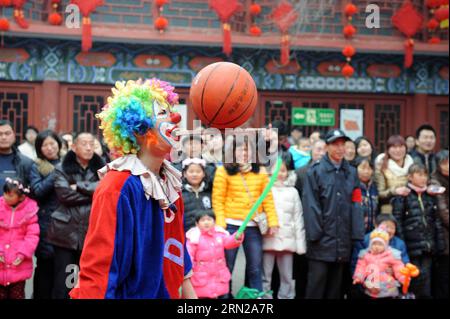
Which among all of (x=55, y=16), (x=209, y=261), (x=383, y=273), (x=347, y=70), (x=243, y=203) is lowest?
(x=383, y=273)

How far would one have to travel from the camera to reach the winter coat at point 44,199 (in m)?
5.63

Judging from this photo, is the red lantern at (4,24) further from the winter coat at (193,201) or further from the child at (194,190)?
the winter coat at (193,201)

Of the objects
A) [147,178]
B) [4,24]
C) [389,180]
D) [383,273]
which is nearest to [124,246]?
[147,178]

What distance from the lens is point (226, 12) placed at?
376 inches

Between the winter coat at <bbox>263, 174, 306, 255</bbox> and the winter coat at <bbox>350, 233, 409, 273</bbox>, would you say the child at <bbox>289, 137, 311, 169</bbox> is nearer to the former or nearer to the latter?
the winter coat at <bbox>263, 174, 306, 255</bbox>

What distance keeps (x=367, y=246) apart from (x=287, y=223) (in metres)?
0.79

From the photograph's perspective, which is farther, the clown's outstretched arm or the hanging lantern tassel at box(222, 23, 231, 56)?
the hanging lantern tassel at box(222, 23, 231, 56)

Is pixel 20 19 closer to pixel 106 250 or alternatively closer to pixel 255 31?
pixel 255 31

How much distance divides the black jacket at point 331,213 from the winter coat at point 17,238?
2484 mm

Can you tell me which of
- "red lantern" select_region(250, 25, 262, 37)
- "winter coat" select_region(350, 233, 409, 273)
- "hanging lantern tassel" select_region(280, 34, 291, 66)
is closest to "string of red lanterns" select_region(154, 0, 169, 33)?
"red lantern" select_region(250, 25, 262, 37)

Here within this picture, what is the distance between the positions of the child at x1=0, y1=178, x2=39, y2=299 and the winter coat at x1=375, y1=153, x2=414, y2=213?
11.4 ft

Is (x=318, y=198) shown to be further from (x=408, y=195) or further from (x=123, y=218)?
(x=123, y=218)

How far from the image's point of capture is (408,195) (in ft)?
21.2

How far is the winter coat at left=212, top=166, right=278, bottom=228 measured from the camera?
6.05m
